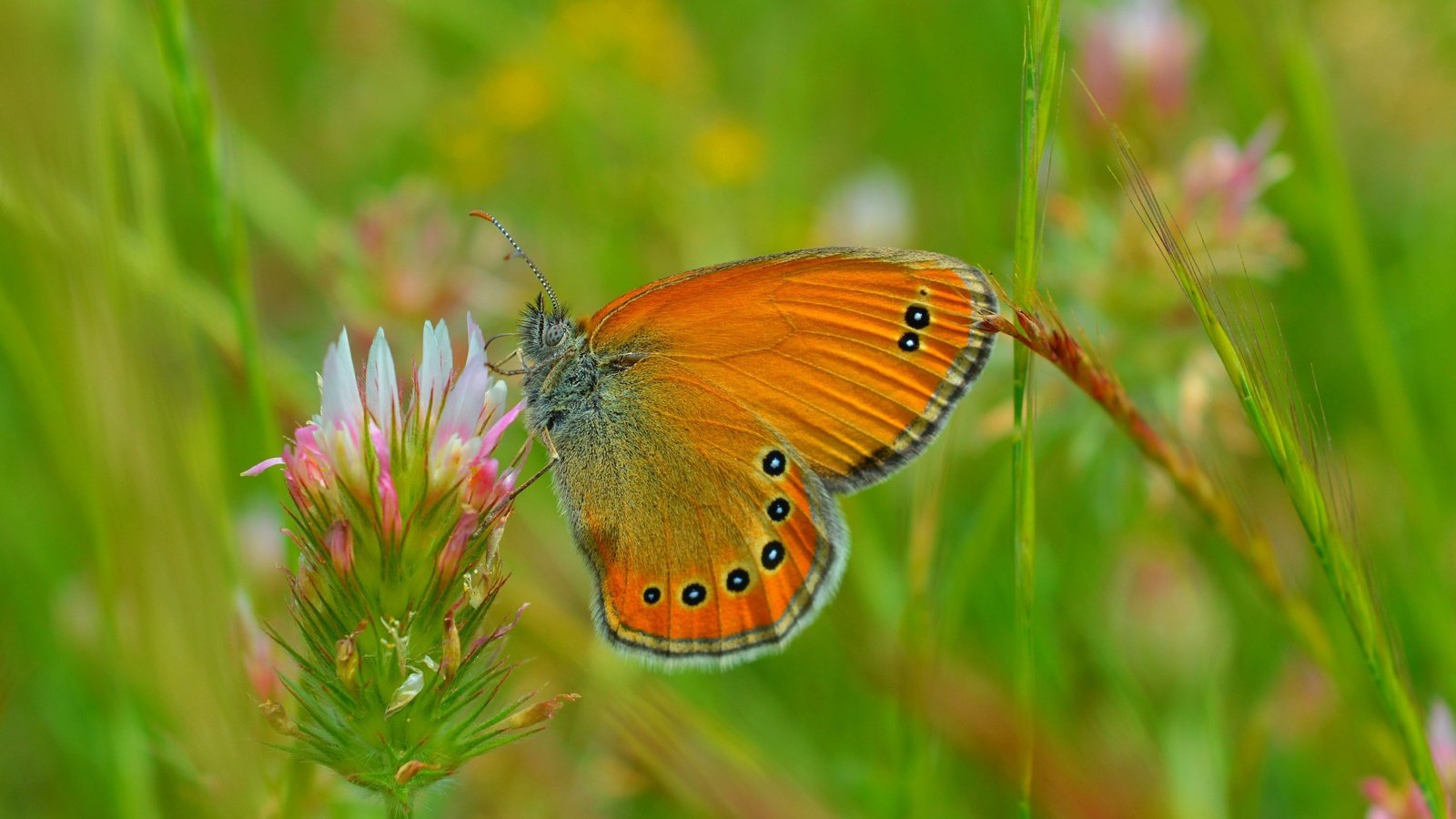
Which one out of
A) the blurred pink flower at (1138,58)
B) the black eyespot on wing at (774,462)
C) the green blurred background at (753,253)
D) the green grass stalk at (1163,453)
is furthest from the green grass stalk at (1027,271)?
the blurred pink flower at (1138,58)

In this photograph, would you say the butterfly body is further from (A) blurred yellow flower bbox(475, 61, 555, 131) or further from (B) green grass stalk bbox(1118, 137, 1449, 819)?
(A) blurred yellow flower bbox(475, 61, 555, 131)

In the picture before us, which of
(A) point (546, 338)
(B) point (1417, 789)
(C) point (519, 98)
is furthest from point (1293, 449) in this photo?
(C) point (519, 98)

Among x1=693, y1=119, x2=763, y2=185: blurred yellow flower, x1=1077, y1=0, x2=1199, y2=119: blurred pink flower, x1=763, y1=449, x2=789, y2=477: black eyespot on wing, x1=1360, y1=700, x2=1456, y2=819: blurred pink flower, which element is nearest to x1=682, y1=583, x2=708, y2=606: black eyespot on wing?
x1=763, y1=449, x2=789, y2=477: black eyespot on wing

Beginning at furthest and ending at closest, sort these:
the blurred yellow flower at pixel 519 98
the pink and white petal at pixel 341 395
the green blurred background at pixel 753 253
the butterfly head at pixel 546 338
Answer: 1. the blurred yellow flower at pixel 519 98
2. the butterfly head at pixel 546 338
3. the pink and white petal at pixel 341 395
4. the green blurred background at pixel 753 253

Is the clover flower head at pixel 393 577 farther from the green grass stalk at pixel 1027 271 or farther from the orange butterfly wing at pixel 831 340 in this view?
the orange butterfly wing at pixel 831 340

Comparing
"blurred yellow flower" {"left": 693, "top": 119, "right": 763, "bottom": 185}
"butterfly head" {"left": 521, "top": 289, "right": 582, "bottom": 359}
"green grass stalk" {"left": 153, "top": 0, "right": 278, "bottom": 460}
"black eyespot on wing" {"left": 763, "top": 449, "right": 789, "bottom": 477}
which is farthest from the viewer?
"blurred yellow flower" {"left": 693, "top": 119, "right": 763, "bottom": 185}

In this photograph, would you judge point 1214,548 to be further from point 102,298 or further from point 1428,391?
point 102,298
